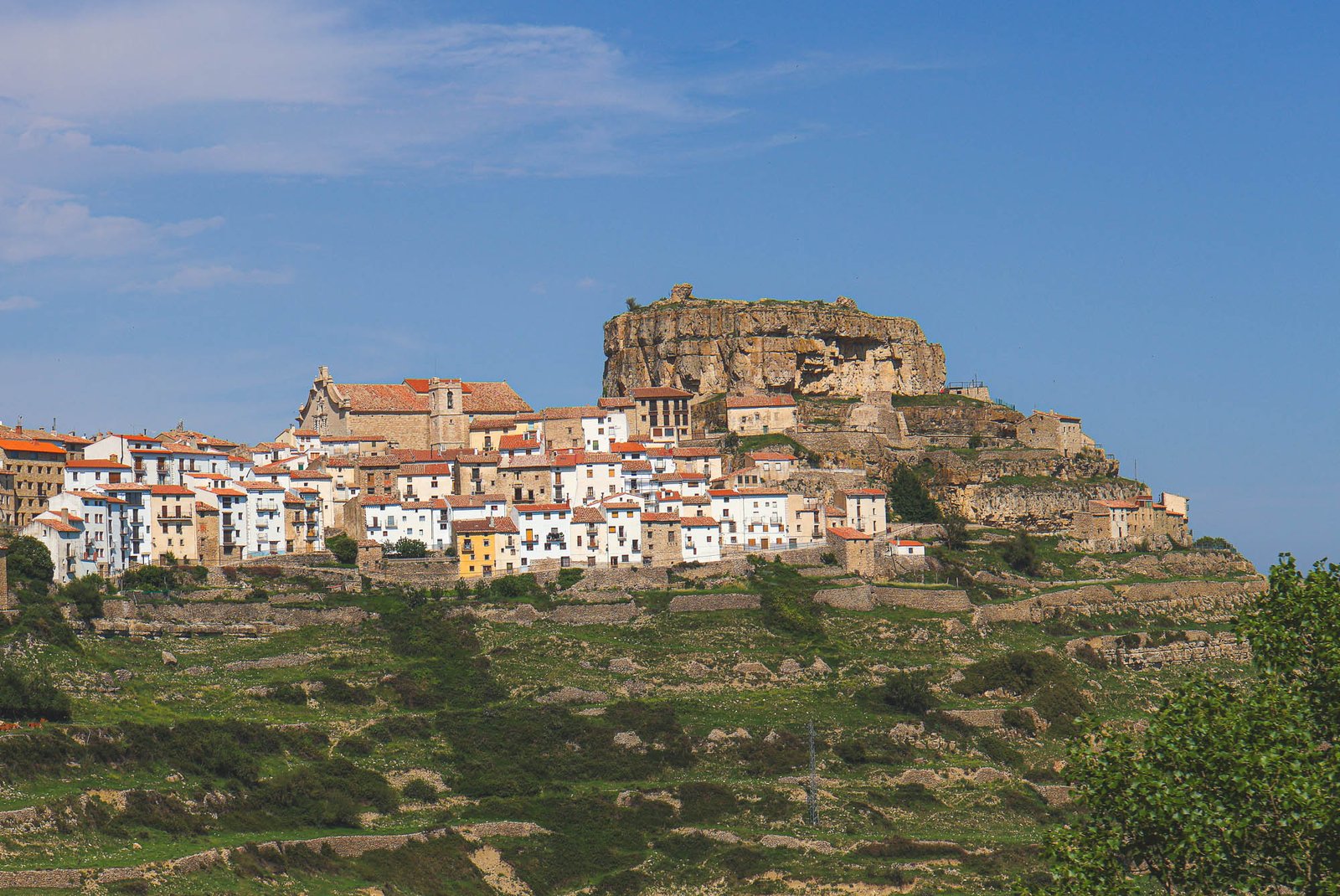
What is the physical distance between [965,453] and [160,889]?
7198 cm

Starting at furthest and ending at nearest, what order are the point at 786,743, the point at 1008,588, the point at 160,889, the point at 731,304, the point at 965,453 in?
the point at 731,304
the point at 965,453
the point at 1008,588
the point at 786,743
the point at 160,889

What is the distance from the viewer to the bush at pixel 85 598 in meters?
80.6

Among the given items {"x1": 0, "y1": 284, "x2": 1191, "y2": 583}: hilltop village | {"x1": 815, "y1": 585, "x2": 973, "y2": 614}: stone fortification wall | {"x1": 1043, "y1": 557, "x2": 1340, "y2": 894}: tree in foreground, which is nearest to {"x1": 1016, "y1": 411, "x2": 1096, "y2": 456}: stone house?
{"x1": 0, "y1": 284, "x2": 1191, "y2": 583}: hilltop village

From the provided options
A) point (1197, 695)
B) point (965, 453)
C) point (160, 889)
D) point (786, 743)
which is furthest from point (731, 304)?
point (1197, 695)

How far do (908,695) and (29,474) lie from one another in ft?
157

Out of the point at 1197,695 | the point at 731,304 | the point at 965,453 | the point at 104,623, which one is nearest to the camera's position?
the point at 1197,695

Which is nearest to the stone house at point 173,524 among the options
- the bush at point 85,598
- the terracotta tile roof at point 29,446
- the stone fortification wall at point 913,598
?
the bush at point 85,598

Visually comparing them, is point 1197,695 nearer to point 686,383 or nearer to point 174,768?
point 174,768

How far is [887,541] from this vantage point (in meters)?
99.6

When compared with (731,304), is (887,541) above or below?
below

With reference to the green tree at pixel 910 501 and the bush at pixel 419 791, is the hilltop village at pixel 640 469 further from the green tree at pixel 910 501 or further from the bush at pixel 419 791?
the bush at pixel 419 791

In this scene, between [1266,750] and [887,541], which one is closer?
[1266,750]

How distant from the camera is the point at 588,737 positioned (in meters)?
75.3

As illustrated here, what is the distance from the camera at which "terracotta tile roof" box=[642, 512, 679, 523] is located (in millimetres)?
95312
